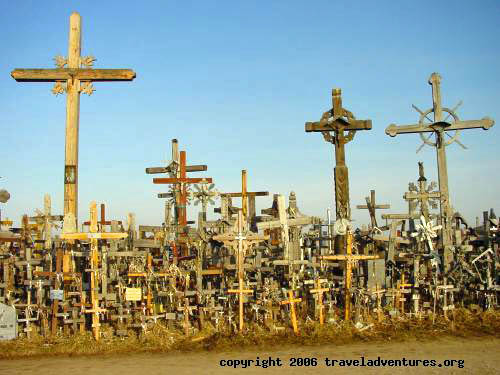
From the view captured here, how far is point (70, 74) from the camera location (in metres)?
12.1

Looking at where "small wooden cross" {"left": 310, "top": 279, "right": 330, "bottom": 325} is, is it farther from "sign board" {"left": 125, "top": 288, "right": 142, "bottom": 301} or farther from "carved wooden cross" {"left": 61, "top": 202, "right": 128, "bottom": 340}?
"carved wooden cross" {"left": 61, "top": 202, "right": 128, "bottom": 340}

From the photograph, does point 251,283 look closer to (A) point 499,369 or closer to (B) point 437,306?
(B) point 437,306

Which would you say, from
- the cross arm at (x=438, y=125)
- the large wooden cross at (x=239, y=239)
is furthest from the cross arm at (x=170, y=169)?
the large wooden cross at (x=239, y=239)

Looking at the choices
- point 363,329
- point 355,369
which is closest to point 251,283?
point 363,329

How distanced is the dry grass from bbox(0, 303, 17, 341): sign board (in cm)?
22

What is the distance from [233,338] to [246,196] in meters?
9.49

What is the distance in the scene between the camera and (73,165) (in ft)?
39.0

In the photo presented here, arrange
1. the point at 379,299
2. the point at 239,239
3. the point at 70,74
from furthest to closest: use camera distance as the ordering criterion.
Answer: the point at 70,74 → the point at 379,299 → the point at 239,239

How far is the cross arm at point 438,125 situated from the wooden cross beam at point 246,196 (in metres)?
6.21

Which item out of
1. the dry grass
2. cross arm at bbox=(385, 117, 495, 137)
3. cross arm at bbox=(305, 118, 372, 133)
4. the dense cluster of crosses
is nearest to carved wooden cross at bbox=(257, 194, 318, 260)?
the dense cluster of crosses

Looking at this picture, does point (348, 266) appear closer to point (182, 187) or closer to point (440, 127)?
point (440, 127)

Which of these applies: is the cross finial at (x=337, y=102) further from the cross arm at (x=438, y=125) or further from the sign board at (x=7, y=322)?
the sign board at (x=7, y=322)

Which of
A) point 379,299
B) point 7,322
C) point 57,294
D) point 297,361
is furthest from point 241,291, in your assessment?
point 7,322

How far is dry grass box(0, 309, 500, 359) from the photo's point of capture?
32.9 ft
